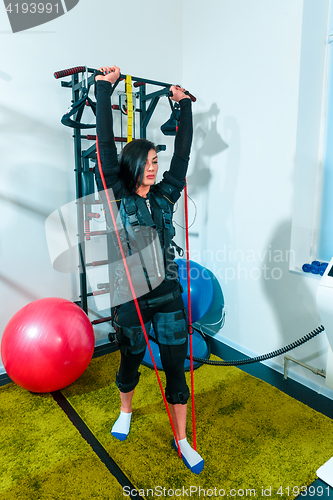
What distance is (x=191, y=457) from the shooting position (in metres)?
1.63

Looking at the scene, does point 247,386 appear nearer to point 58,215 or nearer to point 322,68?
point 58,215

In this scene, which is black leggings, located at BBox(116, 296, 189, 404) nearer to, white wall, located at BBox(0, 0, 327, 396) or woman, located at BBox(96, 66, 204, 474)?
woman, located at BBox(96, 66, 204, 474)

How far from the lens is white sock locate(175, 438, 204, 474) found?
63.0 inches

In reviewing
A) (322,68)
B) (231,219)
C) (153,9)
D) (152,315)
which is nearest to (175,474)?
(152,315)

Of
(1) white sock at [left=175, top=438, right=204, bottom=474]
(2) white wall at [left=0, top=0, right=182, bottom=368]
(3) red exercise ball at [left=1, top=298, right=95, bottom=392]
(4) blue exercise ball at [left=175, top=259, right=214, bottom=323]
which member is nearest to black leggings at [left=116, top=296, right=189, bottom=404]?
(1) white sock at [left=175, top=438, right=204, bottom=474]

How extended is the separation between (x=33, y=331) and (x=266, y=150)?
6.30ft

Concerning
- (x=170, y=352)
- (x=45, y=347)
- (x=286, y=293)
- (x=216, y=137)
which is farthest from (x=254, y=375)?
(x=216, y=137)

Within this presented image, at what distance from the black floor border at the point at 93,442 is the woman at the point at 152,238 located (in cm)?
30

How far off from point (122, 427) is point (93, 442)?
0.17m

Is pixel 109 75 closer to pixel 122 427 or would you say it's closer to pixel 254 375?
pixel 122 427

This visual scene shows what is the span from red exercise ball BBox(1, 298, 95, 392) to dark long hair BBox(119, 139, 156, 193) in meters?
0.97

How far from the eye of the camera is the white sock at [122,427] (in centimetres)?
181

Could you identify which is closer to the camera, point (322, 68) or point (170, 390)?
point (170, 390)

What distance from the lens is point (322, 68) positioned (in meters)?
2.16
